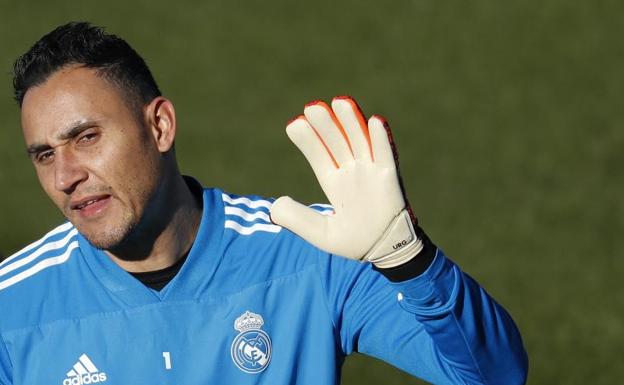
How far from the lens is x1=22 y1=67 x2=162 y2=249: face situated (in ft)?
17.9

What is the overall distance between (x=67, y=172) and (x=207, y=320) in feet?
2.61

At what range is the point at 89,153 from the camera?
5.48 metres

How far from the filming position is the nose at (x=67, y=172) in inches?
213

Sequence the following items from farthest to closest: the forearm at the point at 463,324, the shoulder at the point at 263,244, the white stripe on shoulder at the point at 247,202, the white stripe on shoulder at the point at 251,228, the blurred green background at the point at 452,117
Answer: the blurred green background at the point at 452,117, the white stripe on shoulder at the point at 247,202, the white stripe on shoulder at the point at 251,228, the shoulder at the point at 263,244, the forearm at the point at 463,324

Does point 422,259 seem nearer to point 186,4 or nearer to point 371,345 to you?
point 371,345

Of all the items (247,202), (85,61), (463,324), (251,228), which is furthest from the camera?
(247,202)

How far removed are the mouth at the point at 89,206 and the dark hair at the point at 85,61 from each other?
47 cm

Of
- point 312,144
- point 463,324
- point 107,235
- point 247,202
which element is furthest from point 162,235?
point 463,324

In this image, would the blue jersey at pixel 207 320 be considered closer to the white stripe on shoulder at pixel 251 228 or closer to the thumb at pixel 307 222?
the white stripe on shoulder at pixel 251 228

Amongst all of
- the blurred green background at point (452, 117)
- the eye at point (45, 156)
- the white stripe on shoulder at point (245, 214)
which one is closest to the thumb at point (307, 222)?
the white stripe on shoulder at point (245, 214)

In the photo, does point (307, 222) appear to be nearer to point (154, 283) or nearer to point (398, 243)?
point (398, 243)

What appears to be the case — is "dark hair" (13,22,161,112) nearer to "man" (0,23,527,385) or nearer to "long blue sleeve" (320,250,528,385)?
"man" (0,23,527,385)

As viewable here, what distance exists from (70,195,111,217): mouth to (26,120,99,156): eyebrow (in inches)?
9.7

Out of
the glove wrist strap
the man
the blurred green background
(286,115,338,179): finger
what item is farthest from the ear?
the blurred green background
